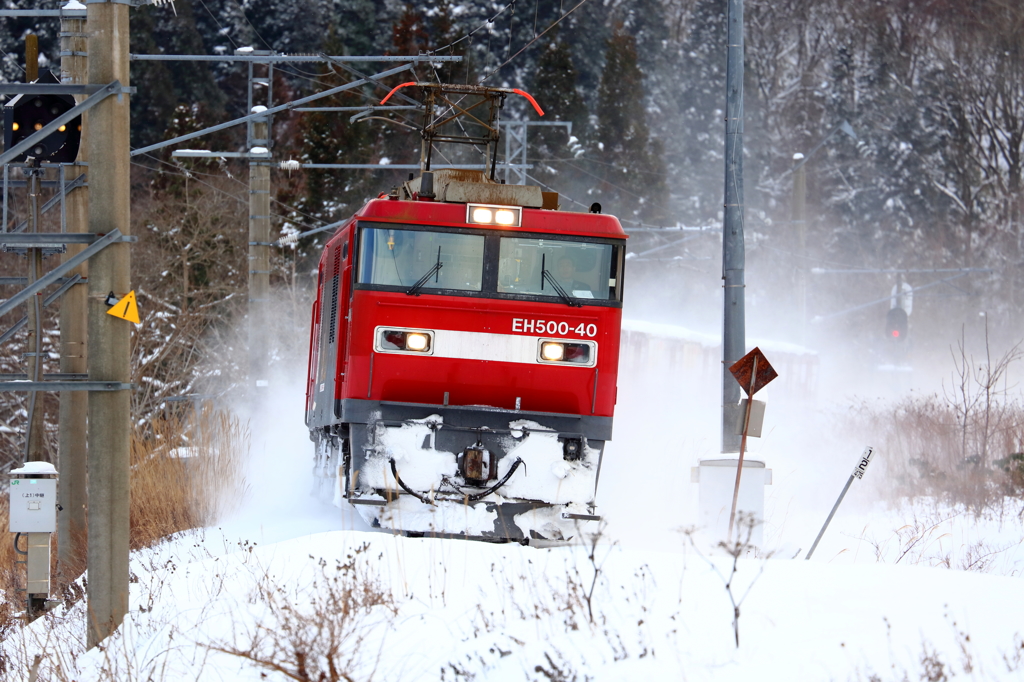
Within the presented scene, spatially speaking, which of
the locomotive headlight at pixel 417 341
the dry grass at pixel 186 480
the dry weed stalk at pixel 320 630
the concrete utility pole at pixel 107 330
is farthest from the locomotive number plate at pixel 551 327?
the dry grass at pixel 186 480

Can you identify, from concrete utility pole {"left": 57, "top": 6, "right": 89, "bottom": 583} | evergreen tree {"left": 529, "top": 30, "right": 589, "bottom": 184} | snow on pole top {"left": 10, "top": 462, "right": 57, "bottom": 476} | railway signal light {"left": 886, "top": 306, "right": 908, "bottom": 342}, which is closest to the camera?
snow on pole top {"left": 10, "top": 462, "right": 57, "bottom": 476}

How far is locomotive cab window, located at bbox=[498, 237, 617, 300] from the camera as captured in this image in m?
10.3

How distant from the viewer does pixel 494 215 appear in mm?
10281

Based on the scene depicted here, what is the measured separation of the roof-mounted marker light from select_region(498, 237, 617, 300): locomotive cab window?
15cm

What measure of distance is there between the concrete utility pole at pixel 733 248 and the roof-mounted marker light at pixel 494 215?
2.71 metres

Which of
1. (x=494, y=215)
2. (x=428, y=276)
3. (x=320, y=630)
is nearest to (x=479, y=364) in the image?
(x=428, y=276)

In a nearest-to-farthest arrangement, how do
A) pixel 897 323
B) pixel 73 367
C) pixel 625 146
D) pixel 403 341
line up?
pixel 403 341, pixel 73 367, pixel 897 323, pixel 625 146

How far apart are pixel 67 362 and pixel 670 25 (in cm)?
5807

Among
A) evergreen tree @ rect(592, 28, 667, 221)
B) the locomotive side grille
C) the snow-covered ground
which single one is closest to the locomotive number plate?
the snow-covered ground

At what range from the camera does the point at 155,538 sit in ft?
41.2

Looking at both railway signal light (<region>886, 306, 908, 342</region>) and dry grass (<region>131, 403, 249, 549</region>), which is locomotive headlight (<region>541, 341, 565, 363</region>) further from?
railway signal light (<region>886, 306, 908, 342</region>)

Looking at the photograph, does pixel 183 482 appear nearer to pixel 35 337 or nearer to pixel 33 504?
pixel 35 337

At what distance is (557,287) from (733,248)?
2553mm

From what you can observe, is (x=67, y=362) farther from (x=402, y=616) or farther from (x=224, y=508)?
Result: (x=402, y=616)
